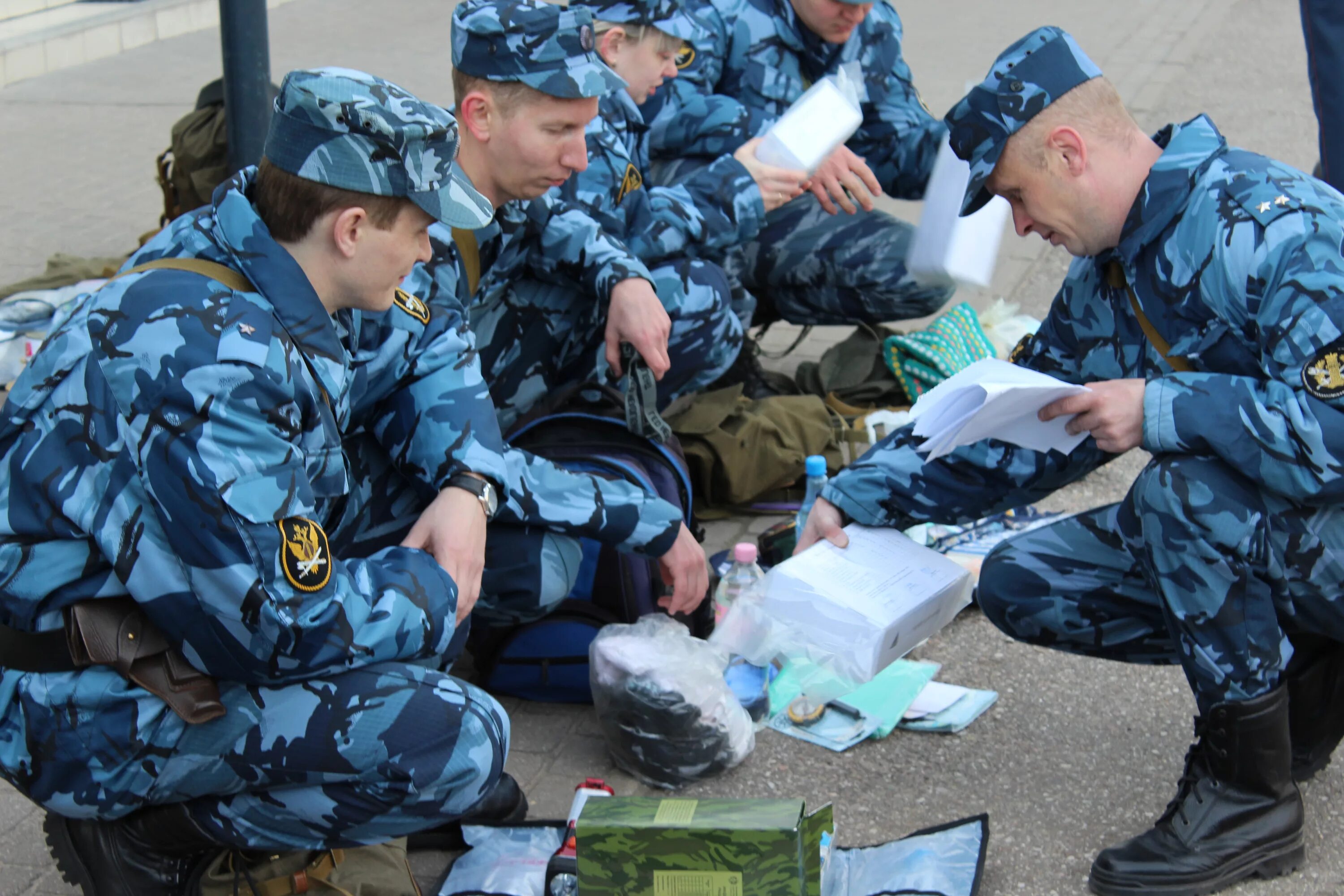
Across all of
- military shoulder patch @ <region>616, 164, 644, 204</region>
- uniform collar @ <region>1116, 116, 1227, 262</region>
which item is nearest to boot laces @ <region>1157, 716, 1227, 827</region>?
uniform collar @ <region>1116, 116, 1227, 262</region>

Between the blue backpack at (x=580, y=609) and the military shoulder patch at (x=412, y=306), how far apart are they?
584mm

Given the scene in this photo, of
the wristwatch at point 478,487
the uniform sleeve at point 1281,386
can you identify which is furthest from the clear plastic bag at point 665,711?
the uniform sleeve at point 1281,386

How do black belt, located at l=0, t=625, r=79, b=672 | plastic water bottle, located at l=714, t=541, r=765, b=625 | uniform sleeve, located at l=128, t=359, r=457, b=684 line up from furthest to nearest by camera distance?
plastic water bottle, located at l=714, t=541, r=765, b=625 → black belt, located at l=0, t=625, r=79, b=672 → uniform sleeve, located at l=128, t=359, r=457, b=684

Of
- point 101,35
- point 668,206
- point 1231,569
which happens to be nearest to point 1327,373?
point 1231,569

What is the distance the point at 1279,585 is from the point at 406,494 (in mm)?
1543

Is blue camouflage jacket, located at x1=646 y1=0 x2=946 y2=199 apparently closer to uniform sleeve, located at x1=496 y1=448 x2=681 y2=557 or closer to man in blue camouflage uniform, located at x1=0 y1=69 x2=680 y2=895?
uniform sleeve, located at x1=496 y1=448 x2=681 y2=557

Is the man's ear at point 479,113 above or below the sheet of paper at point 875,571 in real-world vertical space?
above

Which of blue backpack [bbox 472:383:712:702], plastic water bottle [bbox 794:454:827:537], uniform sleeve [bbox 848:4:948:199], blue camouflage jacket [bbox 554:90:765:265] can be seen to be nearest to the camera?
blue backpack [bbox 472:383:712:702]

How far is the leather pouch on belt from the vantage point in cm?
201

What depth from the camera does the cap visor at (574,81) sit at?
305cm

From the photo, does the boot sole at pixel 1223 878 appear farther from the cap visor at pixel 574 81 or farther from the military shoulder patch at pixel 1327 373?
the cap visor at pixel 574 81

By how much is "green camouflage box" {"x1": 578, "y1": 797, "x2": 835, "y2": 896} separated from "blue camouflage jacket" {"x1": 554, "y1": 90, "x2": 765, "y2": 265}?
1.89 metres

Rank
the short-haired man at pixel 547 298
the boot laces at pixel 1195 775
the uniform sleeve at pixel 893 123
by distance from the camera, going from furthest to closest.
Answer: the uniform sleeve at pixel 893 123
the short-haired man at pixel 547 298
the boot laces at pixel 1195 775

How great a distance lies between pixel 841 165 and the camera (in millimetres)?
4121
